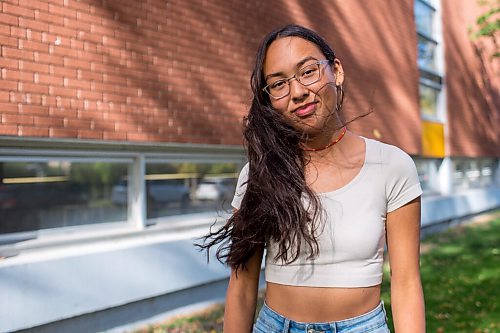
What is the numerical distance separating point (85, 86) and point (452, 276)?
5617 millimetres

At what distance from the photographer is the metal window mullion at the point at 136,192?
5.52 m

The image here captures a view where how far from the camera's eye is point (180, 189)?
618 cm

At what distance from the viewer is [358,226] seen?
1557mm

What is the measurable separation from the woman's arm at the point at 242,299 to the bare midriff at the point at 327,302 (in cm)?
19

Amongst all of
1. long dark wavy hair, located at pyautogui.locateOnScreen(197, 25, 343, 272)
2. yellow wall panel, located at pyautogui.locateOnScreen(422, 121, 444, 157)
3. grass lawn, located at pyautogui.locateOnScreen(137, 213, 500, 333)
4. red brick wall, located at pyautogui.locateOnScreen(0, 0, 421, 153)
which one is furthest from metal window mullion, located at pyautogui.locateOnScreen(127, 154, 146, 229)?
yellow wall panel, located at pyautogui.locateOnScreen(422, 121, 444, 157)

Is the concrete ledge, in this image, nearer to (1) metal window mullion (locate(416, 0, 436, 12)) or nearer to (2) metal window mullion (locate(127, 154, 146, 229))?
(2) metal window mullion (locate(127, 154, 146, 229))

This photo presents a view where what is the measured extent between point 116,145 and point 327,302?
4.09m

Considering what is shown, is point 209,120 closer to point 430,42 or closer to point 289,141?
point 289,141

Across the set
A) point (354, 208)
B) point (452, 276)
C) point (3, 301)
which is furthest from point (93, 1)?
point (452, 276)

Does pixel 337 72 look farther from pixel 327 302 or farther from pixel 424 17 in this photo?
pixel 424 17

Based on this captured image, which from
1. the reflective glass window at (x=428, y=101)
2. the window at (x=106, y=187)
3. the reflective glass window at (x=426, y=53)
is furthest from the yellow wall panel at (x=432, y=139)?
the window at (x=106, y=187)

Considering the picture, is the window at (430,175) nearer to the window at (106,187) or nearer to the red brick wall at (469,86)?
the red brick wall at (469,86)

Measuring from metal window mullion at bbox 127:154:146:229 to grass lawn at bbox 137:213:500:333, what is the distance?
113 cm

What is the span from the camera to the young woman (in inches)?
61.6
